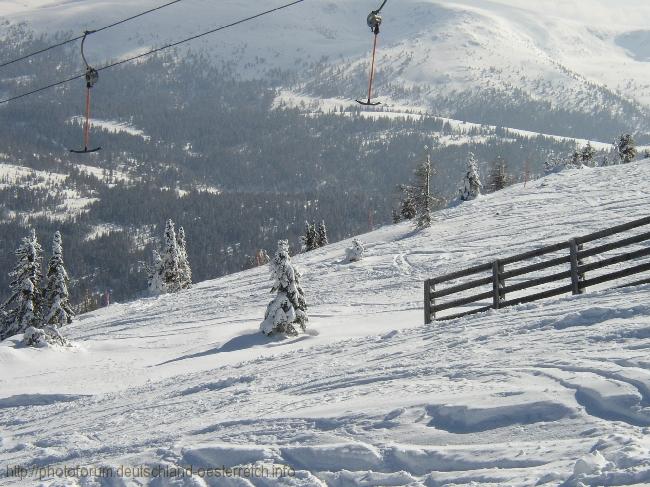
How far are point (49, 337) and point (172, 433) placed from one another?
19345 mm

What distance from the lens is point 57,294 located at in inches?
2095

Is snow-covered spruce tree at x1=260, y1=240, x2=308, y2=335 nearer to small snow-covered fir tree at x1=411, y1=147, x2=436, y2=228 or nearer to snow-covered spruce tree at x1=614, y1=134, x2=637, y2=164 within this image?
small snow-covered fir tree at x1=411, y1=147, x2=436, y2=228

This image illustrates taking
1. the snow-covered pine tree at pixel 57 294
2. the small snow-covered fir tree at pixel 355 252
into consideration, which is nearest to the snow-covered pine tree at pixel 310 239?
the snow-covered pine tree at pixel 57 294

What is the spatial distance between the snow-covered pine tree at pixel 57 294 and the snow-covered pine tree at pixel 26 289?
133 centimetres

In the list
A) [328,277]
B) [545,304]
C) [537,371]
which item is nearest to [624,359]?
[537,371]

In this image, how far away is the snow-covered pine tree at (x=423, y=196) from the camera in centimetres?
5381

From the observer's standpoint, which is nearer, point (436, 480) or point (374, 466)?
point (436, 480)

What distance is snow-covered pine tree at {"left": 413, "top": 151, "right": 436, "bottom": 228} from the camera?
53812mm

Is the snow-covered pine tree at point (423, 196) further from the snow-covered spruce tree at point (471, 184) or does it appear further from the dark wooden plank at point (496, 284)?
the dark wooden plank at point (496, 284)

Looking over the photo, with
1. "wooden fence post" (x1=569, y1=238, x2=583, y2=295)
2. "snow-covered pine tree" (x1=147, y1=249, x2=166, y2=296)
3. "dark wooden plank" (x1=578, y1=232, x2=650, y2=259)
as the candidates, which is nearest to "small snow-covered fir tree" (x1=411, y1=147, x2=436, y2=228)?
"snow-covered pine tree" (x1=147, y1=249, x2=166, y2=296)

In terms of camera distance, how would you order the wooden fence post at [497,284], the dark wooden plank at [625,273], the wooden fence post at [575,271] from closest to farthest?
the dark wooden plank at [625,273], the wooden fence post at [575,271], the wooden fence post at [497,284]

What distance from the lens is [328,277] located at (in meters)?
42.9

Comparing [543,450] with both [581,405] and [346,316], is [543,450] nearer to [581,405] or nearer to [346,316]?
[581,405]

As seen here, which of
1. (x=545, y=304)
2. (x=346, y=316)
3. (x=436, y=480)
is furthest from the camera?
(x=346, y=316)
